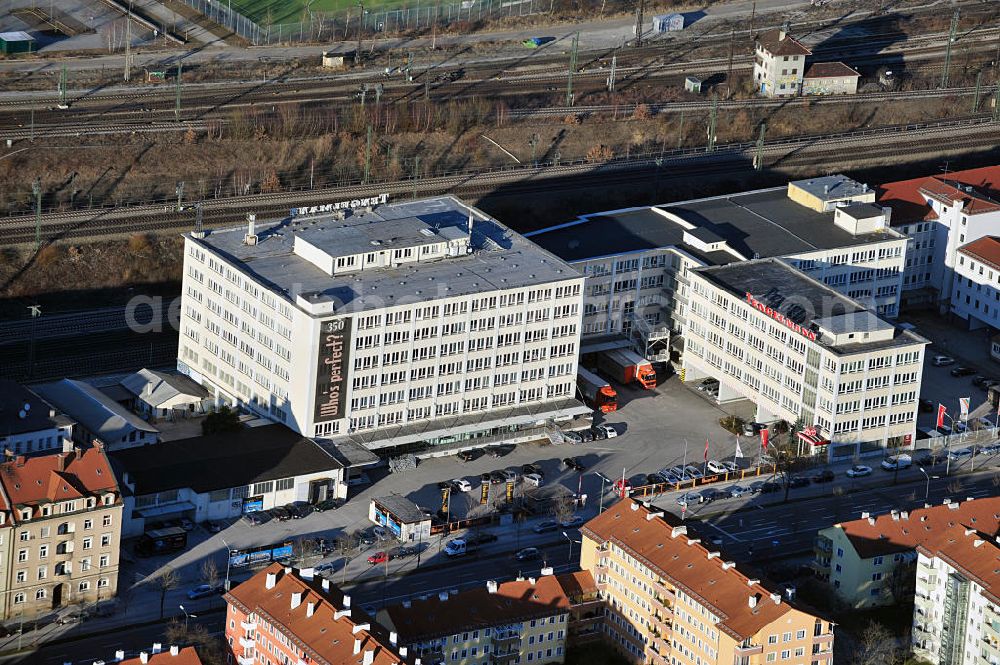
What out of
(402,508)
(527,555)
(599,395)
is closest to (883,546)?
(527,555)

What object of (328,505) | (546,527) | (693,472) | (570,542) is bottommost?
(570,542)

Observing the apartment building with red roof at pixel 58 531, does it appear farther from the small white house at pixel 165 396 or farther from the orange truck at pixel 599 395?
the orange truck at pixel 599 395

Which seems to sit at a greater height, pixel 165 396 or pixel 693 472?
pixel 165 396

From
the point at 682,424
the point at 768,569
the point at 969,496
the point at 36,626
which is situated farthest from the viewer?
the point at 682,424

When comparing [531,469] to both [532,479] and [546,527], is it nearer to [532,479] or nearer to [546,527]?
[532,479]

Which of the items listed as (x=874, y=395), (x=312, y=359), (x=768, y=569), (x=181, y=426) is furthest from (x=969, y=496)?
(x=181, y=426)

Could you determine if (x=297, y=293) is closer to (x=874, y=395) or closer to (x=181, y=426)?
(x=181, y=426)
